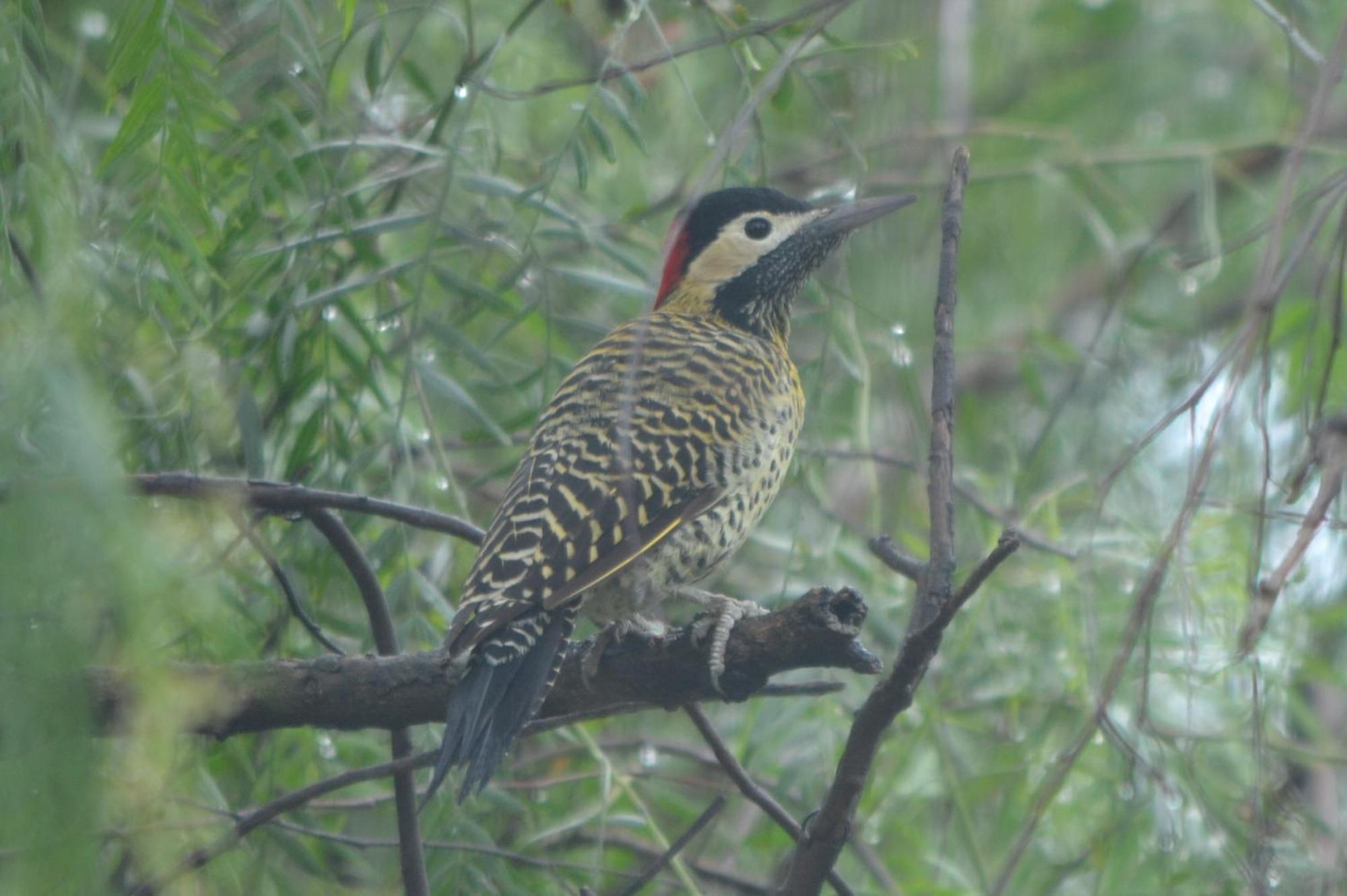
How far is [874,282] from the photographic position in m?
2.54

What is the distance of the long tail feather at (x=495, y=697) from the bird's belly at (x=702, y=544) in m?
0.27

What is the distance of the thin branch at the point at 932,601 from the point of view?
163 centimetres

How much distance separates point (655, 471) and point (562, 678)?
46 cm

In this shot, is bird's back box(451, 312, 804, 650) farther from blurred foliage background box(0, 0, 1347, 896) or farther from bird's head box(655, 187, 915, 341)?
bird's head box(655, 187, 915, 341)

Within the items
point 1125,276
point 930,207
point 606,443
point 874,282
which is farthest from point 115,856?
point 930,207

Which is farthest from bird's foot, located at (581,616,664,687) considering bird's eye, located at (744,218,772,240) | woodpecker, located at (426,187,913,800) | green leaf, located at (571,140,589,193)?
bird's eye, located at (744,218,772,240)

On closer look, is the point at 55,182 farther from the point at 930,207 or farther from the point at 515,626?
the point at 930,207

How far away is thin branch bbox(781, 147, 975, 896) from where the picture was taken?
163 centimetres

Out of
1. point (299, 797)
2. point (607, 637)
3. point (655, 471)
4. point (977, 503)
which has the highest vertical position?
point (977, 503)

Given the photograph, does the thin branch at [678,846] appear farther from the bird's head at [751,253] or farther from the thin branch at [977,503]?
the bird's head at [751,253]

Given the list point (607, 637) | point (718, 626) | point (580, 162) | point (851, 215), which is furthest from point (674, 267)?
point (718, 626)

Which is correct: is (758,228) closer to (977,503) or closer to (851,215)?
(851,215)

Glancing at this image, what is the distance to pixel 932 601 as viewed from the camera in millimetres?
1636

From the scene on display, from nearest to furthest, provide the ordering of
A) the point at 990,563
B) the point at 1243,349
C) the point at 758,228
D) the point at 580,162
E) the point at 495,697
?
1. the point at 990,563
2. the point at 1243,349
3. the point at 495,697
4. the point at 580,162
5. the point at 758,228
